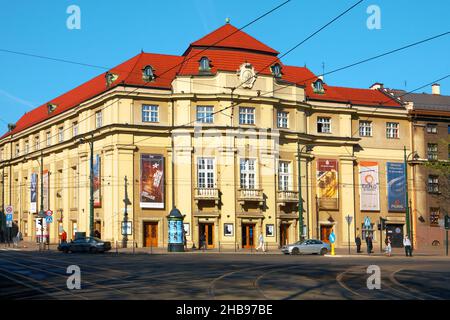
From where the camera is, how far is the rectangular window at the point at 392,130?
66.7 m

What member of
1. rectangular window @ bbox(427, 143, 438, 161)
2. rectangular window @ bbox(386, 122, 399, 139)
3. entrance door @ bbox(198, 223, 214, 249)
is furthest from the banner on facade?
rectangular window @ bbox(427, 143, 438, 161)

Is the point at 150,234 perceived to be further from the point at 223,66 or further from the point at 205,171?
the point at 223,66

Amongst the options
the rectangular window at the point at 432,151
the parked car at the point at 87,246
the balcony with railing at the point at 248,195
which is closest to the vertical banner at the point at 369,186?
the rectangular window at the point at 432,151

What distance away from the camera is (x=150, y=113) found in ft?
193

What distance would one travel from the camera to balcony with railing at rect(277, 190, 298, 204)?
59.6m

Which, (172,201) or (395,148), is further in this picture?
(395,148)

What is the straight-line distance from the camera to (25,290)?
754 inches

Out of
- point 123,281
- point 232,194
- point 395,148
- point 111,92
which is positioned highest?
point 111,92

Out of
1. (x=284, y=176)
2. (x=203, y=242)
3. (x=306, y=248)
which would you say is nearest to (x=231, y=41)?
(x=284, y=176)

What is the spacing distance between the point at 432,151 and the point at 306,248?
22.5 metres

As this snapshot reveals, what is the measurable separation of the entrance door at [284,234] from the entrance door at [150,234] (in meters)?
10.8

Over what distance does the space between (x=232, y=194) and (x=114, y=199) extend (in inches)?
386
